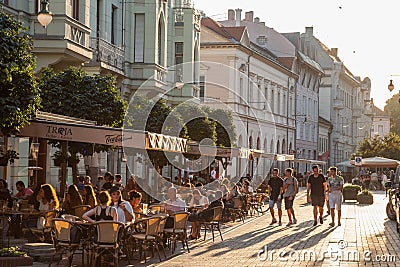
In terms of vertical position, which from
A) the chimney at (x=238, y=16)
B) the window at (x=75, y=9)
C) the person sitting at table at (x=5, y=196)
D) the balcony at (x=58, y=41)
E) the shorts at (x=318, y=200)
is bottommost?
the shorts at (x=318, y=200)

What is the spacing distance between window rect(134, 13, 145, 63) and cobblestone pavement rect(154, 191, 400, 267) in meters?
13.1

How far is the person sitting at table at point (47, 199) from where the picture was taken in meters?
18.2

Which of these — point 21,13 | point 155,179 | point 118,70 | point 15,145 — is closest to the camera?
point 21,13

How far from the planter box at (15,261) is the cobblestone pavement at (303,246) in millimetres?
2493

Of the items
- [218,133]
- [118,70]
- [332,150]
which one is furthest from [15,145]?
[332,150]

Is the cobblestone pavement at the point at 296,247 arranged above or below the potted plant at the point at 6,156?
below

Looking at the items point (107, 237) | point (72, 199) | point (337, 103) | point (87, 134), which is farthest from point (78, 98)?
point (337, 103)

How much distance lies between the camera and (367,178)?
68.1 meters

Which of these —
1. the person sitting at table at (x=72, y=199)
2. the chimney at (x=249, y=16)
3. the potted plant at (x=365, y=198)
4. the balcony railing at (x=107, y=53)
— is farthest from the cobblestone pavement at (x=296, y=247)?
the chimney at (x=249, y=16)

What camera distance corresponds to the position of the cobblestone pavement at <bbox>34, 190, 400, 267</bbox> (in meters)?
16.1

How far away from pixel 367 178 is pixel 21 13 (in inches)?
1876

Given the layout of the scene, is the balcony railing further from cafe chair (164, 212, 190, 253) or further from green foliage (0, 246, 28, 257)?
green foliage (0, 246, 28, 257)

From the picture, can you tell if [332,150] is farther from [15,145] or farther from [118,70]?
[15,145]

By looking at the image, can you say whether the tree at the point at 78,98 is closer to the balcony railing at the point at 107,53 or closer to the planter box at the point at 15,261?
the balcony railing at the point at 107,53
